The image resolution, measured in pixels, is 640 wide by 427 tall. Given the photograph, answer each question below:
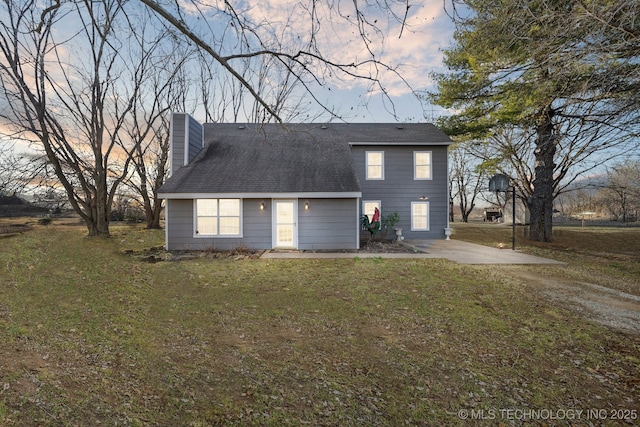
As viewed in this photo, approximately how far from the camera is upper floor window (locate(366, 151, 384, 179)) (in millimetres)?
14820

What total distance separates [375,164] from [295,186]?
5413mm

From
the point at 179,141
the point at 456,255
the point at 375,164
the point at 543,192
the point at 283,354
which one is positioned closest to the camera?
the point at 283,354

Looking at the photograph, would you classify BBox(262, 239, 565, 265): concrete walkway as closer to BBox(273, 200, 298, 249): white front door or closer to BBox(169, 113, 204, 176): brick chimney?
BBox(273, 200, 298, 249): white front door

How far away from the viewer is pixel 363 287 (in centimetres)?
618

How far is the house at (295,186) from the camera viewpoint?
11258 millimetres

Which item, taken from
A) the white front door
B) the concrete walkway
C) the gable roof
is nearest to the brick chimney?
the gable roof

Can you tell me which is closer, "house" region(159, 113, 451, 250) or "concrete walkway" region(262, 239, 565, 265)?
"concrete walkway" region(262, 239, 565, 265)

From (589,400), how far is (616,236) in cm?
1956

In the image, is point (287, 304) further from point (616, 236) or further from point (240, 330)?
point (616, 236)

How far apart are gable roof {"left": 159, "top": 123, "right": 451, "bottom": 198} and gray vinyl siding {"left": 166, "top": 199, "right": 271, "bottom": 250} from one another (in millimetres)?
688

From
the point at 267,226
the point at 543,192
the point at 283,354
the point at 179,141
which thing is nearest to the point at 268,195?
the point at 267,226

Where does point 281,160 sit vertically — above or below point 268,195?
above

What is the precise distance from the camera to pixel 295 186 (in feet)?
37.0

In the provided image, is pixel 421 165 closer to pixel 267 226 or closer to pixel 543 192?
pixel 543 192
